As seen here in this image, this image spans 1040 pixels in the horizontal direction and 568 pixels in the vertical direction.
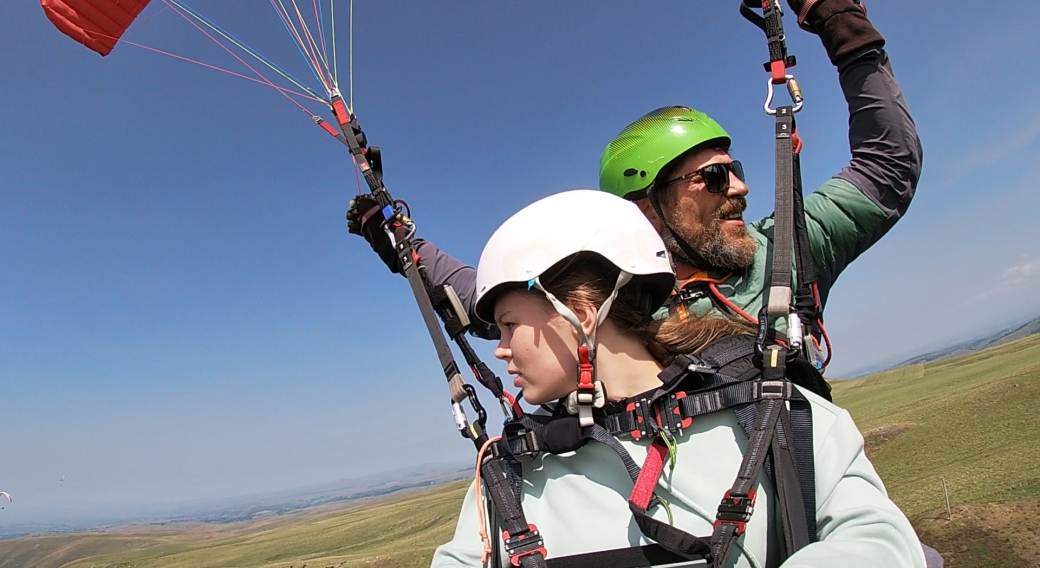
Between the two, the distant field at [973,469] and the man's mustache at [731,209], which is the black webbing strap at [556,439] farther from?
the distant field at [973,469]

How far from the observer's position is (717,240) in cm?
299

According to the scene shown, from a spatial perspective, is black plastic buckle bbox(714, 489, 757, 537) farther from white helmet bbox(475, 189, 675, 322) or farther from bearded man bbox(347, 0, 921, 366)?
bearded man bbox(347, 0, 921, 366)

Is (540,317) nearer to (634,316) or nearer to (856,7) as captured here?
(634,316)

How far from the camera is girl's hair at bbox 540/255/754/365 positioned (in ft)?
7.28

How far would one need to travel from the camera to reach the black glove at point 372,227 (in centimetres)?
383

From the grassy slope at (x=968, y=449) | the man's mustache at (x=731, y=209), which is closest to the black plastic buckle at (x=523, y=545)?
the man's mustache at (x=731, y=209)

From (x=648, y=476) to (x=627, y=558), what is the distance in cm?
27

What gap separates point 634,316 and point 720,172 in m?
1.35

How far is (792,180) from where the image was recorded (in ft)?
8.05

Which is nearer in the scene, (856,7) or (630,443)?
(630,443)

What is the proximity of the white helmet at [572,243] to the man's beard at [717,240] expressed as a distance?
0.63 m

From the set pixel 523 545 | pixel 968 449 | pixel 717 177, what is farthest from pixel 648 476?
pixel 968 449

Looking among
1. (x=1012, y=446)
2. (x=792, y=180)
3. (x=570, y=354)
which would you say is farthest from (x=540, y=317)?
(x=1012, y=446)

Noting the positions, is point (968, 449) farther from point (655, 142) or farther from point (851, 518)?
point (851, 518)
